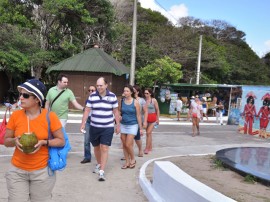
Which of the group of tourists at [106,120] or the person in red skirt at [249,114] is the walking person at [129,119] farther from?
the person in red skirt at [249,114]

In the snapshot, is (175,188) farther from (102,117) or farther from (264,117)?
(264,117)

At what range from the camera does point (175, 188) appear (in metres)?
4.74

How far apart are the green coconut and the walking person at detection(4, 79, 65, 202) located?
0.20 ft

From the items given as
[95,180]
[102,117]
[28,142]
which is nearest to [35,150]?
[28,142]

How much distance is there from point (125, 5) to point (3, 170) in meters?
38.6

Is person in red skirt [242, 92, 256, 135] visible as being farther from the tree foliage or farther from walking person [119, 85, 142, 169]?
the tree foliage

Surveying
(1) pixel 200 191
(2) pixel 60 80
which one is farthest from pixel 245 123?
(1) pixel 200 191

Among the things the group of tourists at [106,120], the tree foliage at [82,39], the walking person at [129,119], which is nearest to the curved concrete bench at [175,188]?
the group of tourists at [106,120]

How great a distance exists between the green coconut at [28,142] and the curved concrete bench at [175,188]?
1844 mm

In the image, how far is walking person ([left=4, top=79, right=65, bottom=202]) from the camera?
3621 mm

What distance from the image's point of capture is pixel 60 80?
717cm

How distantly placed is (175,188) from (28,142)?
2094mm


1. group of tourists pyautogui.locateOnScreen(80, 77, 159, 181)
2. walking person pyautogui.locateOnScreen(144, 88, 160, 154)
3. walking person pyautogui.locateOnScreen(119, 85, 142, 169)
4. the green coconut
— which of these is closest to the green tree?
walking person pyautogui.locateOnScreen(144, 88, 160, 154)

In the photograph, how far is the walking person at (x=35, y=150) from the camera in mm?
3621
